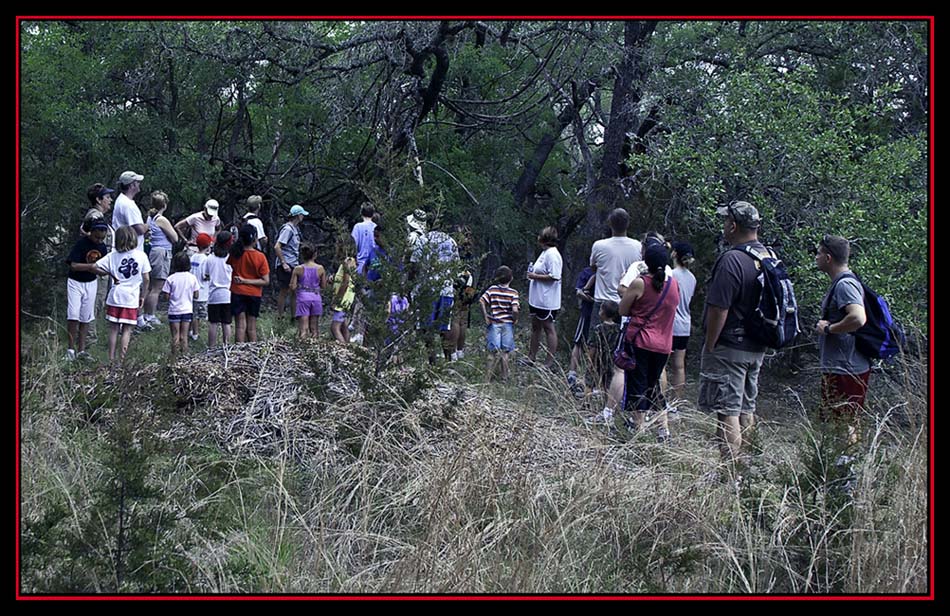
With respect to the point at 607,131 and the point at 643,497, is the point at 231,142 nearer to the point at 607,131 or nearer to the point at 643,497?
the point at 607,131

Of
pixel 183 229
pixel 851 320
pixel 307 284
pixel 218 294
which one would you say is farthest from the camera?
pixel 183 229

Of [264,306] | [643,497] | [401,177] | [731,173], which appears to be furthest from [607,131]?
[643,497]

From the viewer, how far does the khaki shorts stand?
19.3 ft

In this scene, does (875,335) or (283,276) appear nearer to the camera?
(875,335)

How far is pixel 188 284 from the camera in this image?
9.04 metres

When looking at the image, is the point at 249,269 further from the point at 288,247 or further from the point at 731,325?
the point at 731,325

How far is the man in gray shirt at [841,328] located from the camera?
585 centimetres

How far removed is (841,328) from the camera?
5.86 m

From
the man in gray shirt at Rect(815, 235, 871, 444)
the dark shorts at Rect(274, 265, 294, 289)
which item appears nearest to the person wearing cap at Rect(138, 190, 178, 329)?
the dark shorts at Rect(274, 265, 294, 289)

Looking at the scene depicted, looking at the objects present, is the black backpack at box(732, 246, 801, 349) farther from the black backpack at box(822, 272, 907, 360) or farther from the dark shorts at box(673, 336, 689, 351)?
the dark shorts at box(673, 336, 689, 351)

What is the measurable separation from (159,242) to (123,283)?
2.14 m

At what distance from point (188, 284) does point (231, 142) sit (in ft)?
23.3

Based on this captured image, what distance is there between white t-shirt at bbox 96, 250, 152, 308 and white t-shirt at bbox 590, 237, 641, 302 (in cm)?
405

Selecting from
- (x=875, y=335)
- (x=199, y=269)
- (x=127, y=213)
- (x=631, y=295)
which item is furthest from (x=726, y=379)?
(x=199, y=269)
